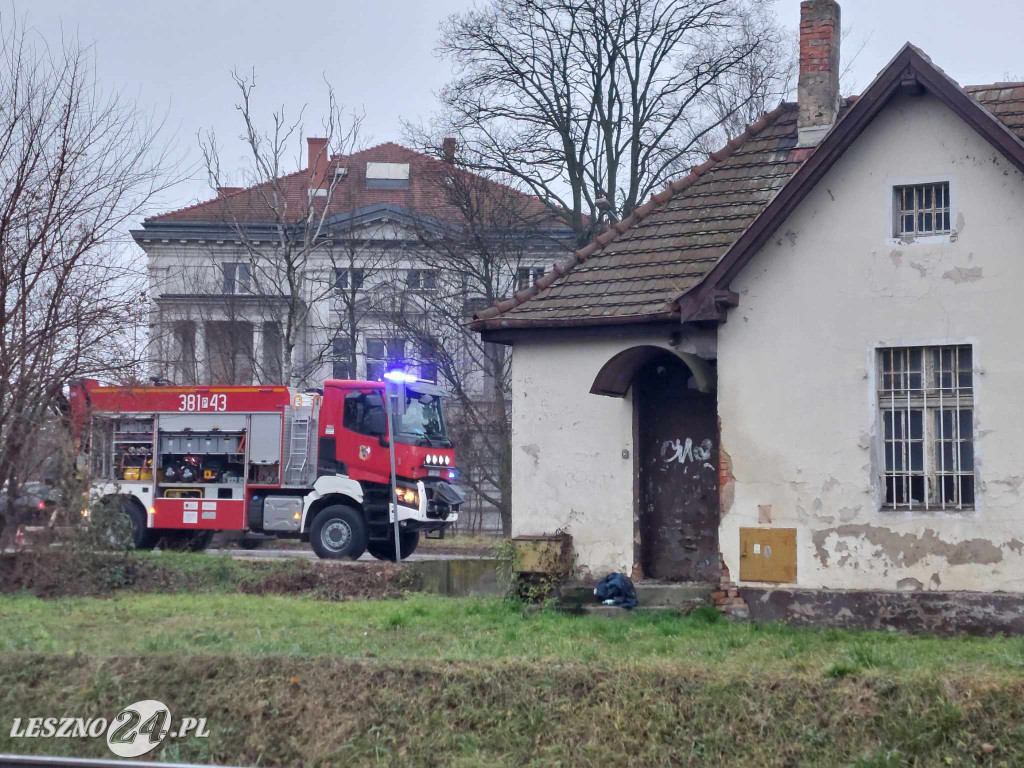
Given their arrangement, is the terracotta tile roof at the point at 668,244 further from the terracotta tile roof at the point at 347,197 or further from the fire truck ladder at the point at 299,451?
the terracotta tile roof at the point at 347,197

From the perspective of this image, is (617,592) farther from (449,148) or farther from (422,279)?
(422,279)

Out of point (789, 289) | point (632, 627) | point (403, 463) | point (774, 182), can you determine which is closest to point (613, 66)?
point (403, 463)

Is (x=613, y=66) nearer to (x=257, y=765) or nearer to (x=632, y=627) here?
(x=632, y=627)

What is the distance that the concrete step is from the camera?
1288cm

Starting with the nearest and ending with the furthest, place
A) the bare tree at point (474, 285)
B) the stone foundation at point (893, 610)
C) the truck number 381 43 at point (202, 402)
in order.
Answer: the stone foundation at point (893, 610)
the truck number 381 43 at point (202, 402)
the bare tree at point (474, 285)

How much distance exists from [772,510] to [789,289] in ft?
7.44

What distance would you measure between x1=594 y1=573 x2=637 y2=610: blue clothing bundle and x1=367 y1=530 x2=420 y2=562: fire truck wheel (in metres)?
8.36

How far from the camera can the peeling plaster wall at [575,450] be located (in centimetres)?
1383

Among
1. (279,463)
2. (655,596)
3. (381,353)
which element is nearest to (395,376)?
(279,463)

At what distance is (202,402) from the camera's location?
2208cm

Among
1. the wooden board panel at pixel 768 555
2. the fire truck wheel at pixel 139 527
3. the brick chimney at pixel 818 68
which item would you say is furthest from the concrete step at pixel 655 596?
the fire truck wheel at pixel 139 527

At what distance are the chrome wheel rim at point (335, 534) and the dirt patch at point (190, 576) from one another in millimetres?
2805

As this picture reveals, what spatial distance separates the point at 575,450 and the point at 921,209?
4.67 m

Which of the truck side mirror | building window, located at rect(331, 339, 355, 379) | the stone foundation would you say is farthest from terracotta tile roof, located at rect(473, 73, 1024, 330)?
building window, located at rect(331, 339, 355, 379)
